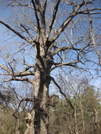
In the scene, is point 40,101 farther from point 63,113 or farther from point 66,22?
point 63,113

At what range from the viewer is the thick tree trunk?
457 centimetres

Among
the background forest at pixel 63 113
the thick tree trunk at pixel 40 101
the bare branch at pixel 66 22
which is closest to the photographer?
the thick tree trunk at pixel 40 101

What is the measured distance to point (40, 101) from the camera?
15.9ft

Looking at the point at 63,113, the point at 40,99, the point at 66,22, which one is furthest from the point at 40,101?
the point at 63,113

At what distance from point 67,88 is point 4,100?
883 cm

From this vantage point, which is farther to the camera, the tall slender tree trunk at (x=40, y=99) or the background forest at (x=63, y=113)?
the background forest at (x=63, y=113)

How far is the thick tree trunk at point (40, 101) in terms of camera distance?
4.57 meters

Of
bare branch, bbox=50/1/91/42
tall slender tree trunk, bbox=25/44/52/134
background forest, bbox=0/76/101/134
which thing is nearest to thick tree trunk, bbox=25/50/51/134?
tall slender tree trunk, bbox=25/44/52/134

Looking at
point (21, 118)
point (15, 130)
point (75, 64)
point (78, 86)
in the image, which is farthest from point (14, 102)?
point (75, 64)

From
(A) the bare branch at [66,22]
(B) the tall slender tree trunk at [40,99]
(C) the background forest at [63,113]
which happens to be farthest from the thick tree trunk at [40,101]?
(C) the background forest at [63,113]

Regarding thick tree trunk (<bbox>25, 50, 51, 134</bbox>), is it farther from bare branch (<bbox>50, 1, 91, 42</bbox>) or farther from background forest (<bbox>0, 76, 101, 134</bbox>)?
background forest (<bbox>0, 76, 101, 134</bbox>)

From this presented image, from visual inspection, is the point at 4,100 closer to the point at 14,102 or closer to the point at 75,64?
the point at 14,102

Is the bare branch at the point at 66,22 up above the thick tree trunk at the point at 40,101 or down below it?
above

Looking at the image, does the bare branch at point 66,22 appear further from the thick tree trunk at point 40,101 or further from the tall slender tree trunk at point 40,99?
the thick tree trunk at point 40,101
